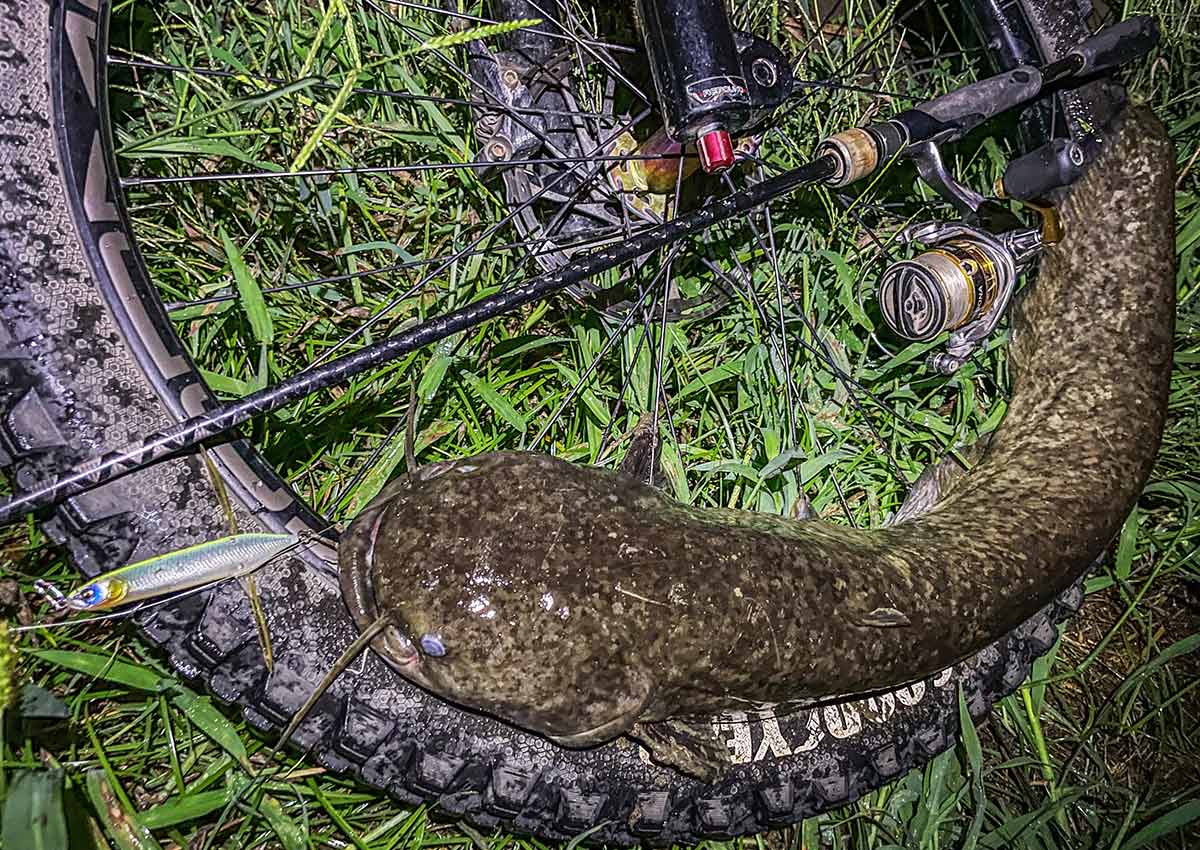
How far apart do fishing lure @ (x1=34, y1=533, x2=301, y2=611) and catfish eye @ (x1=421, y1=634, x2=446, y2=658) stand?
0.38 meters

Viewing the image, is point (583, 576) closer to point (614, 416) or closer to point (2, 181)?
point (614, 416)

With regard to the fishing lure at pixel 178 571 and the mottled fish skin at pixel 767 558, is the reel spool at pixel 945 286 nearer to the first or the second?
the mottled fish skin at pixel 767 558

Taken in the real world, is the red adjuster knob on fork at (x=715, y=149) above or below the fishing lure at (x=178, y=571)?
above

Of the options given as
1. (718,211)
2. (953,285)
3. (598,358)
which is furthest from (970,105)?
(598,358)

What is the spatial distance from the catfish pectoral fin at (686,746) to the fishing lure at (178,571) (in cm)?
97

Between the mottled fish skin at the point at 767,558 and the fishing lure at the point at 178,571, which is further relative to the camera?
the mottled fish skin at the point at 767,558

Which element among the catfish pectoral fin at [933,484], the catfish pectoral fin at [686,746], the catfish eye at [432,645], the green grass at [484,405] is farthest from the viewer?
the catfish pectoral fin at [933,484]

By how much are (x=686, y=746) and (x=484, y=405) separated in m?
1.23

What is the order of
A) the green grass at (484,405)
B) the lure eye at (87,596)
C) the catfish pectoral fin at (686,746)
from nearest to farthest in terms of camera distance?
the lure eye at (87,596)
the catfish pectoral fin at (686,746)
the green grass at (484,405)

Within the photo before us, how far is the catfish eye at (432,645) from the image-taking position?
1.96 m

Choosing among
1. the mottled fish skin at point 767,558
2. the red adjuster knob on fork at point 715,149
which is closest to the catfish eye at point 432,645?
the mottled fish skin at point 767,558

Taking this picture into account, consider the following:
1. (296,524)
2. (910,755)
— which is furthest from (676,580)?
(910,755)

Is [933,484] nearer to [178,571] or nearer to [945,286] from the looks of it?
[945,286]

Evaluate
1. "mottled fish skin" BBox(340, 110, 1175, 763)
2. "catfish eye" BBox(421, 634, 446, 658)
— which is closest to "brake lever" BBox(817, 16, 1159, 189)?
"mottled fish skin" BBox(340, 110, 1175, 763)
